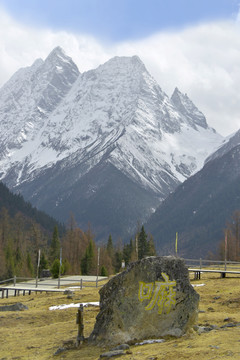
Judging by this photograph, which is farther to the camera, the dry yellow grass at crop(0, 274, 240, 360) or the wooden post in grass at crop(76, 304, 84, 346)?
the wooden post in grass at crop(76, 304, 84, 346)

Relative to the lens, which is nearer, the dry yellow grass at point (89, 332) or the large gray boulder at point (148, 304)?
the dry yellow grass at point (89, 332)

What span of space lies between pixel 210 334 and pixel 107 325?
3677mm

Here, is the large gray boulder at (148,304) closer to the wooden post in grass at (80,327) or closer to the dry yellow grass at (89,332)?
the wooden post in grass at (80,327)

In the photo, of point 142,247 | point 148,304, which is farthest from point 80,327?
point 142,247

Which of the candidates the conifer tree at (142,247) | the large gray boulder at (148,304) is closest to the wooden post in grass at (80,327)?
the large gray boulder at (148,304)

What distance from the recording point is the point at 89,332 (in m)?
20.5

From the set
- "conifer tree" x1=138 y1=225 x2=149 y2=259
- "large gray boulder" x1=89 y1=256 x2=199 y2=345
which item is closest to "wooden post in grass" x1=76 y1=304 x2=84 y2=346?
"large gray boulder" x1=89 y1=256 x2=199 y2=345

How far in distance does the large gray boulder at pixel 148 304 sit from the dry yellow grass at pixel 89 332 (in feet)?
2.07

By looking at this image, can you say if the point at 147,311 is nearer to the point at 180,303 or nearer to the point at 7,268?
Answer: the point at 180,303

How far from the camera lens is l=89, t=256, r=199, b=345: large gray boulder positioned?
17844mm

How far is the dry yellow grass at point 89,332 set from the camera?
608 inches

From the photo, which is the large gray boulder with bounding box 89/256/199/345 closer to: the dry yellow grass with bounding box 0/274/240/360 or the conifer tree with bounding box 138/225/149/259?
the dry yellow grass with bounding box 0/274/240/360

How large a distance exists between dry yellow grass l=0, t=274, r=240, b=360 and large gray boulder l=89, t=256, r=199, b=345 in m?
0.63

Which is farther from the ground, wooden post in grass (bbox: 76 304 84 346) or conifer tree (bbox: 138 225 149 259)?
conifer tree (bbox: 138 225 149 259)
